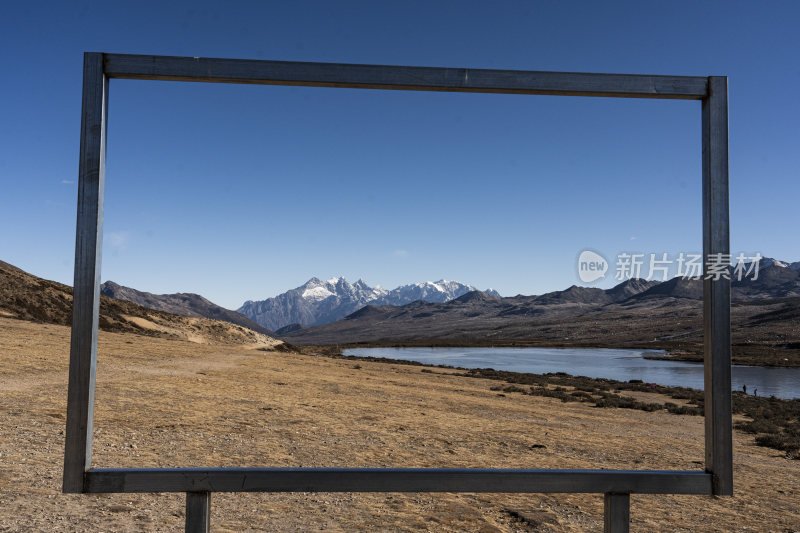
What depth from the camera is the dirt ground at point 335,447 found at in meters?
5.37

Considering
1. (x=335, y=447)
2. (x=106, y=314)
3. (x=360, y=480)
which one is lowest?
(x=335, y=447)

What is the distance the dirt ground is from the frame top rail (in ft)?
13.6

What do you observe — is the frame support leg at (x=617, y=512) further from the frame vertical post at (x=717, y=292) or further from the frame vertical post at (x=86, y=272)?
the frame vertical post at (x=86, y=272)

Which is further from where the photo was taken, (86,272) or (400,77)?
(400,77)

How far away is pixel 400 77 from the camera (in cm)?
282

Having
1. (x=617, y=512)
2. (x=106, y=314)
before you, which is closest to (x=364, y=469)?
(x=617, y=512)

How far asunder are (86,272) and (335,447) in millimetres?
7240

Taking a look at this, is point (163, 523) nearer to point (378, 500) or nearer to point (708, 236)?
point (378, 500)

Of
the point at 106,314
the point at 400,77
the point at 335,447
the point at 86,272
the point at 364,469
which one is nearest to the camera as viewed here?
the point at 86,272

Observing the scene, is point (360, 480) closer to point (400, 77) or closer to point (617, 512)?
point (617, 512)

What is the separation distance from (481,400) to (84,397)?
1689cm

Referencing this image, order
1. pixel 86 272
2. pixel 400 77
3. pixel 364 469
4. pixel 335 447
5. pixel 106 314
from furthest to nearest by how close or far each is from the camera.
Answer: pixel 106 314, pixel 335 447, pixel 400 77, pixel 364 469, pixel 86 272

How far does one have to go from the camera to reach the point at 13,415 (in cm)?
895

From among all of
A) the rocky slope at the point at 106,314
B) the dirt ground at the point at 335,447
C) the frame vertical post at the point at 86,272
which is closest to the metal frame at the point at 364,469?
the frame vertical post at the point at 86,272
